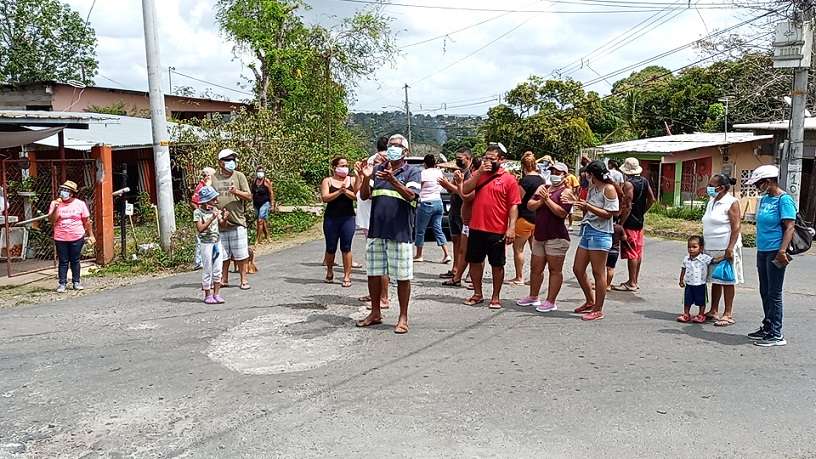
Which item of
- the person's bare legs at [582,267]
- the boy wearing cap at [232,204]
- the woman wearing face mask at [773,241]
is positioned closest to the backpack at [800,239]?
the woman wearing face mask at [773,241]

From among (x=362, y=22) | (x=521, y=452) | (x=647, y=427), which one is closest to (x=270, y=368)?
(x=521, y=452)

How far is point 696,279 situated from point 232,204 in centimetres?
512

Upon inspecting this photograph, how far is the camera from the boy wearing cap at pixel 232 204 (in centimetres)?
812

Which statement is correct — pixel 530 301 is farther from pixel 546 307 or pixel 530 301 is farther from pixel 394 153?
pixel 394 153

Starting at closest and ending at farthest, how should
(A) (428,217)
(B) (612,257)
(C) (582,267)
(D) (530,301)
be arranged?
(C) (582,267) → (D) (530,301) → (B) (612,257) → (A) (428,217)

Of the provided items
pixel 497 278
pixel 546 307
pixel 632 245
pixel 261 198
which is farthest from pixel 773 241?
pixel 261 198

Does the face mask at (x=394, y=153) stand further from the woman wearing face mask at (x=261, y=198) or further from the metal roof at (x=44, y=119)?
the woman wearing face mask at (x=261, y=198)

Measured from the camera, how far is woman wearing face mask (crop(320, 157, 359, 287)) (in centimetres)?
830

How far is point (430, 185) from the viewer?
1009cm

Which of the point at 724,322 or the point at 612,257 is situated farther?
the point at 612,257

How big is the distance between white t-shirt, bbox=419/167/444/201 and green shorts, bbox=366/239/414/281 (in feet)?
11.8

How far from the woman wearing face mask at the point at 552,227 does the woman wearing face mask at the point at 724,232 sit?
1345 millimetres

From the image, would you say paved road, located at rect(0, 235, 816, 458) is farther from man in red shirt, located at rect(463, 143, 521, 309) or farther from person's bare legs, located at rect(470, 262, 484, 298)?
man in red shirt, located at rect(463, 143, 521, 309)

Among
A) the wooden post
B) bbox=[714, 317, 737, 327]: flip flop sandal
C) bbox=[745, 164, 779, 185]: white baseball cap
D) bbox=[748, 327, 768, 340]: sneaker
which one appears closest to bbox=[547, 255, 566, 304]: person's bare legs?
bbox=[714, 317, 737, 327]: flip flop sandal
